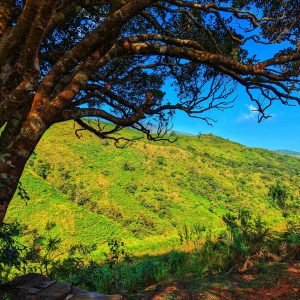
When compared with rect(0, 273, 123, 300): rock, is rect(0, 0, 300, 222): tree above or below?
above

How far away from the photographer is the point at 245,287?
17.7ft

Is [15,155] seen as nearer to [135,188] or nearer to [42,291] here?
[42,291]

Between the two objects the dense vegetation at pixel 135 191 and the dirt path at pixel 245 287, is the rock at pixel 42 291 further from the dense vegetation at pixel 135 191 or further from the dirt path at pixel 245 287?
the dense vegetation at pixel 135 191

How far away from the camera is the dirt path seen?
4996 mm

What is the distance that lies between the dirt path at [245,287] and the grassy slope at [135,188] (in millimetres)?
37933

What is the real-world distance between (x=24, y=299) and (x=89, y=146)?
69.5 meters

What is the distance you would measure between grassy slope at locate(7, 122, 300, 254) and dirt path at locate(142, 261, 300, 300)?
124 feet

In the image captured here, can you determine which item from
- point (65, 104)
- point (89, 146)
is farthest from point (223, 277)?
point (89, 146)

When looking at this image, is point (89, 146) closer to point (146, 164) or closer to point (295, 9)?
point (146, 164)

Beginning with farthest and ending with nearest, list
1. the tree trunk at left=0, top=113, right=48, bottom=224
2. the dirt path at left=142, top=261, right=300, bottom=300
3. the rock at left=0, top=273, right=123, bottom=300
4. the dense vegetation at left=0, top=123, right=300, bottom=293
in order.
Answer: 1. the dense vegetation at left=0, top=123, right=300, bottom=293
2. the dirt path at left=142, top=261, right=300, bottom=300
3. the rock at left=0, top=273, right=123, bottom=300
4. the tree trunk at left=0, top=113, right=48, bottom=224

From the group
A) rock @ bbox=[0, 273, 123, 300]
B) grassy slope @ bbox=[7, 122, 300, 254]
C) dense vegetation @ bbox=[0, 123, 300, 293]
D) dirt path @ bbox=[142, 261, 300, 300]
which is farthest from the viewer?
grassy slope @ bbox=[7, 122, 300, 254]

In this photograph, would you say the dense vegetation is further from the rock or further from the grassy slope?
the rock

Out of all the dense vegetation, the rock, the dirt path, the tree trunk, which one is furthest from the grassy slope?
the tree trunk

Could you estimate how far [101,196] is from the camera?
60.6 metres
